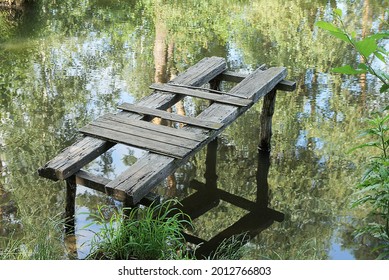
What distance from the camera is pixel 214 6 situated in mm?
13883

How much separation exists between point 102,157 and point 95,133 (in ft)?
4.99

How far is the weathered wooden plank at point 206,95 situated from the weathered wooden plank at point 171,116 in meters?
0.48

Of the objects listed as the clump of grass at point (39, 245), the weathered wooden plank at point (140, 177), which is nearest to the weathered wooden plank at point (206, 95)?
the weathered wooden plank at point (140, 177)

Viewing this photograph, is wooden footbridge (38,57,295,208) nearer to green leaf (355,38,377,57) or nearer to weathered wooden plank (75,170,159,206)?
weathered wooden plank (75,170,159,206)

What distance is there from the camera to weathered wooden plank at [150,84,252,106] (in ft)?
20.1

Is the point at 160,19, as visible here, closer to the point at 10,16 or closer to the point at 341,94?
the point at 10,16

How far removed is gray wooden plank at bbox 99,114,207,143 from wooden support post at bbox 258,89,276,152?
5.39 ft

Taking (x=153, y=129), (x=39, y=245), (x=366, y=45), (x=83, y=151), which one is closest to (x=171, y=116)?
(x=153, y=129)

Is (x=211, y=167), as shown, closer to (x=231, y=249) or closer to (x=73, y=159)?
(x=231, y=249)

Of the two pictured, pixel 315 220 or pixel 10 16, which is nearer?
pixel 315 220

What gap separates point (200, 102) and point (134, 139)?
3183 mm

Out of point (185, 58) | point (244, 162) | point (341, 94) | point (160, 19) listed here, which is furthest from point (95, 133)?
point (160, 19)

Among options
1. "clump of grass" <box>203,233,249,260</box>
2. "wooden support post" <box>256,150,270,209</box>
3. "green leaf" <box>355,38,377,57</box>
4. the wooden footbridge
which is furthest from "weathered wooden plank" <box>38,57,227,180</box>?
"green leaf" <box>355,38,377,57</box>

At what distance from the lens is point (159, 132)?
5535 mm
